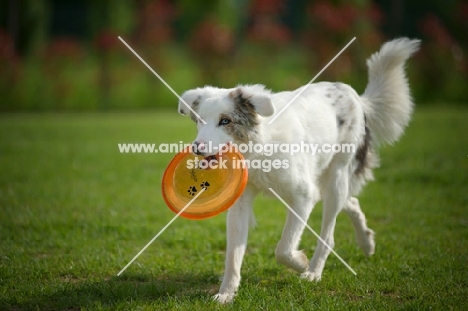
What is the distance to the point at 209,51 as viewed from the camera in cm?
2283

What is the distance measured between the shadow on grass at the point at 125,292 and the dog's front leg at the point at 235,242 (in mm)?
197

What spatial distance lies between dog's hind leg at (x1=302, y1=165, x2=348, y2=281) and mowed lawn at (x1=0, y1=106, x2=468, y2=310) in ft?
0.74

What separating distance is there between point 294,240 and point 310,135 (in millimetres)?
1006

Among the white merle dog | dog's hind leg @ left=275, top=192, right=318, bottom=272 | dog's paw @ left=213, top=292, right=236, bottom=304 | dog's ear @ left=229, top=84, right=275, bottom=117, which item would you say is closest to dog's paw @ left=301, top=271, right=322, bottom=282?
the white merle dog

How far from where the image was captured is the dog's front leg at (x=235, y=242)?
4.90 metres

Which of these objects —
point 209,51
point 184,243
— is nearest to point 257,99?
point 184,243

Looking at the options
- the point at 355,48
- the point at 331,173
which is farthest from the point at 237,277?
the point at 355,48

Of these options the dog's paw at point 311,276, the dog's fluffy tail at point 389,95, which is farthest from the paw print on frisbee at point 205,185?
the dog's fluffy tail at point 389,95

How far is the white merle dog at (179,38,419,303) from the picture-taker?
489cm

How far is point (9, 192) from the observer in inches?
343

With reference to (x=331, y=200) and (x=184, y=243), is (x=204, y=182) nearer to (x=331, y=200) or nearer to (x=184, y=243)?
(x=331, y=200)

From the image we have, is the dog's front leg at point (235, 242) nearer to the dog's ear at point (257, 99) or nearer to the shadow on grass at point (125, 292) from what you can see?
the shadow on grass at point (125, 292)

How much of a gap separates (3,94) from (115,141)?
31.5 ft

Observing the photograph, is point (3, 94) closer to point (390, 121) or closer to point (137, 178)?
point (137, 178)
